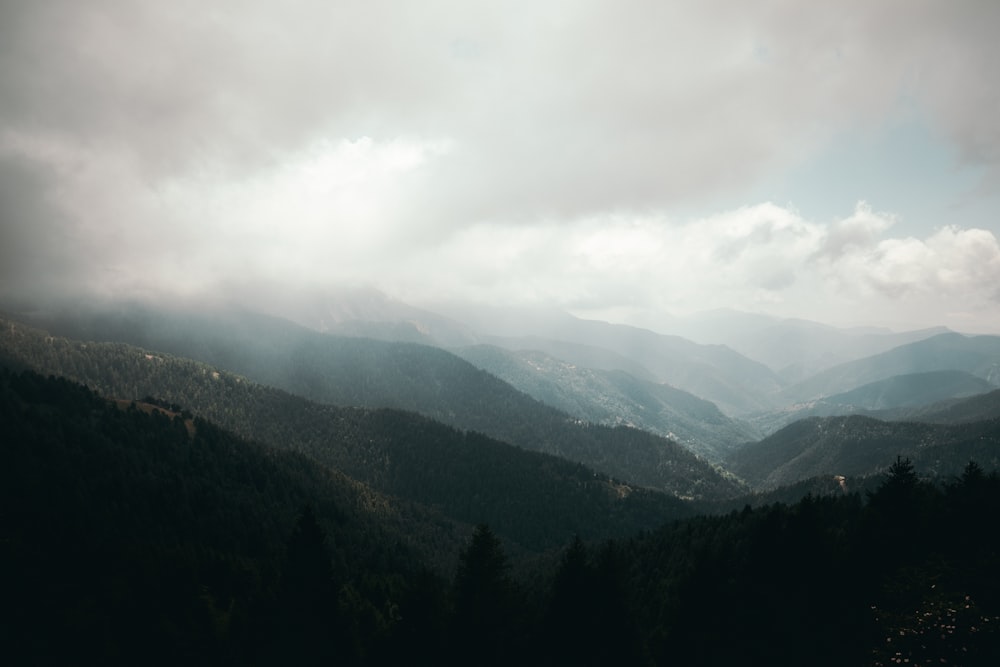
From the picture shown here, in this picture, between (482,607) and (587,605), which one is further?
(482,607)

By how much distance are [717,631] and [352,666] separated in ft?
119

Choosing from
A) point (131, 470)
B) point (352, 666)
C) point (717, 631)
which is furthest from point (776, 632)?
point (131, 470)

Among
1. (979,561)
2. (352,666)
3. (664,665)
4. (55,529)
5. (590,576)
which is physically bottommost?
(55,529)

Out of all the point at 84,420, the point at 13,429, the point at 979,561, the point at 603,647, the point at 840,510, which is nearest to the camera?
the point at 979,561

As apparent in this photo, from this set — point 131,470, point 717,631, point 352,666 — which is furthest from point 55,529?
point 717,631

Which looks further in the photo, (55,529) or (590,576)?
(55,529)

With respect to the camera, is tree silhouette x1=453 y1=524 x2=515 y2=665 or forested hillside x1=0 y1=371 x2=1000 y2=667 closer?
forested hillside x1=0 y1=371 x2=1000 y2=667

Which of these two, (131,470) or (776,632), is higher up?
(776,632)

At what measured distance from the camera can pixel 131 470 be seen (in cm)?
17462

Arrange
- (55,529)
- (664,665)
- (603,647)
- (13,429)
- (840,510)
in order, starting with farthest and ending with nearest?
(13,429)
(55,529)
(840,510)
(664,665)
(603,647)

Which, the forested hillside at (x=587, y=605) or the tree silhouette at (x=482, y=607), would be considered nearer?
the forested hillside at (x=587, y=605)

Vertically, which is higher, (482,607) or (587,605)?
(587,605)

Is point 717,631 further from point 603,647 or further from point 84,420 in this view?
point 84,420

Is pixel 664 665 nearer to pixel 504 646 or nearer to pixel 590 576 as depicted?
pixel 590 576
